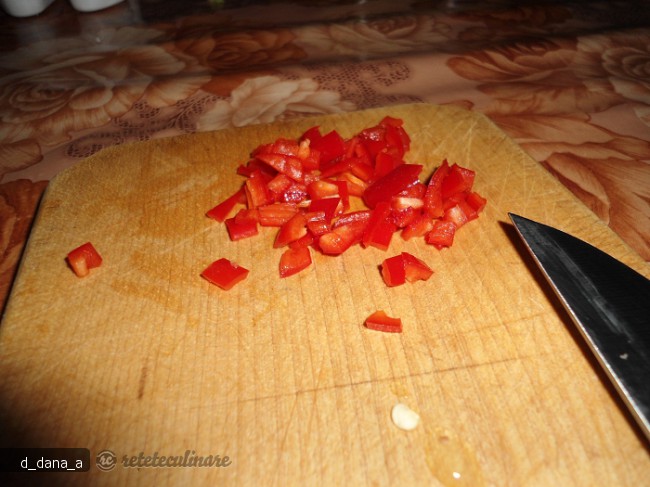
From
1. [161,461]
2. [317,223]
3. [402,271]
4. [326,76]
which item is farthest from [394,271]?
[326,76]

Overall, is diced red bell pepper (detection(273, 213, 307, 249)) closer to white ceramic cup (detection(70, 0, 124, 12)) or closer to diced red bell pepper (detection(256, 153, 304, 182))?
diced red bell pepper (detection(256, 153, 304, 182))

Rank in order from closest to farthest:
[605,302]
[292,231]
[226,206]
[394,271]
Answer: [605,302] < [394,271] < [292,231] < [226,206]

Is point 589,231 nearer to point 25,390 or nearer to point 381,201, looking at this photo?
point 381,201

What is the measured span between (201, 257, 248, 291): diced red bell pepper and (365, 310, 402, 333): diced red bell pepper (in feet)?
1.23

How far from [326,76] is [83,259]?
65.7 inches

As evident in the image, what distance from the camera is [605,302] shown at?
1.13 m

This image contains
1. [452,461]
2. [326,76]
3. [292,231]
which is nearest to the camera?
[452,461]

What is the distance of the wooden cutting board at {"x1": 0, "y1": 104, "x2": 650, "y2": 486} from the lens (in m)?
0.98

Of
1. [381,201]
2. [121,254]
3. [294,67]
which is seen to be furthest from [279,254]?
[294,67]

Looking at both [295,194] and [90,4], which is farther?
[90,4]

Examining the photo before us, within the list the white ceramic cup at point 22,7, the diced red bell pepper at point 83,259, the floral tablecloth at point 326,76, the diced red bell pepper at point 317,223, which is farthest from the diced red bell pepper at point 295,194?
the white ceramic cup at point 22,7

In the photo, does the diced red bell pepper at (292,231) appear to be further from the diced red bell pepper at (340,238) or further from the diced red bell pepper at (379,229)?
the diced red bell pepper at (379,229)

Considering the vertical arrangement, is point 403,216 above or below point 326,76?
above

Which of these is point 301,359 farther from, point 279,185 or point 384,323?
point 279,185
